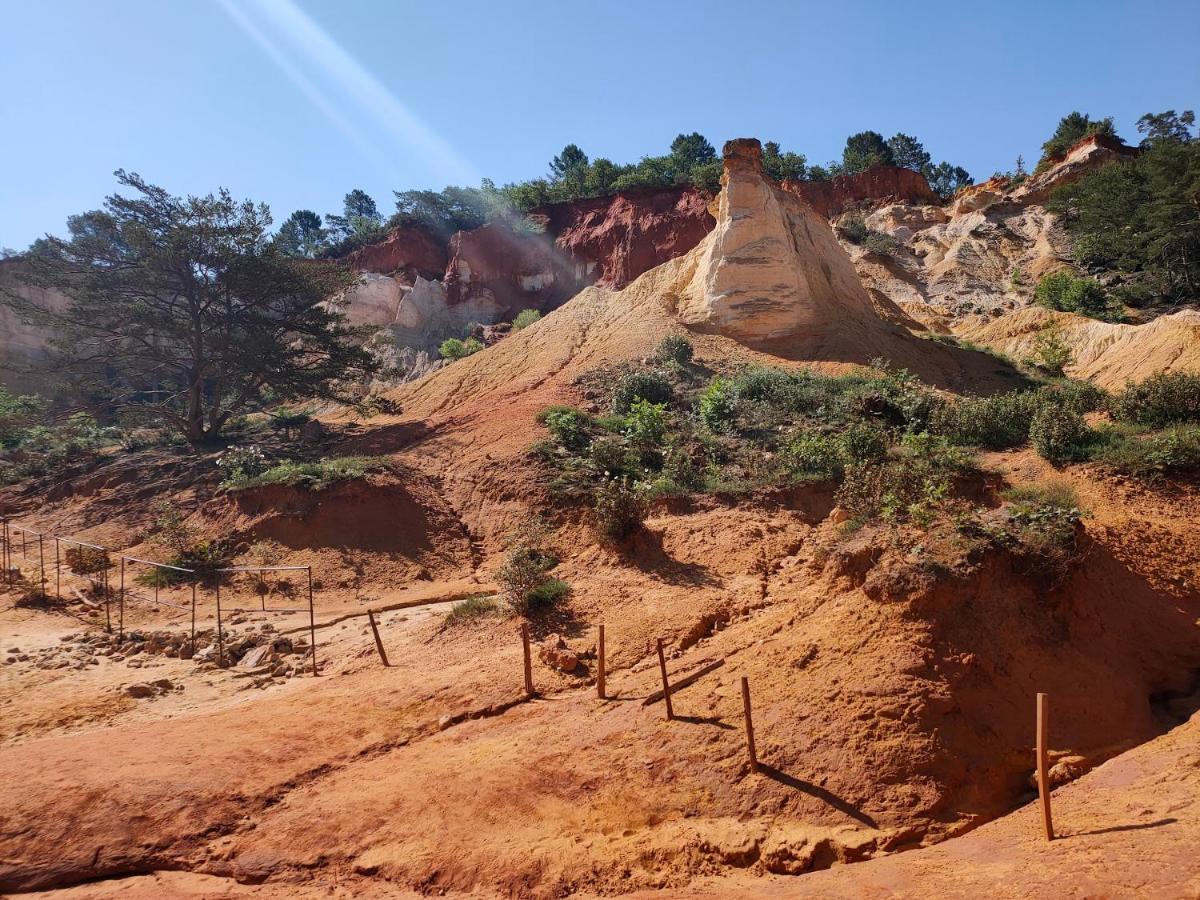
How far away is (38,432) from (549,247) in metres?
26.5

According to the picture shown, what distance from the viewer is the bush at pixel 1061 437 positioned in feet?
36.4

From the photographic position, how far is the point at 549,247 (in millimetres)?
40719

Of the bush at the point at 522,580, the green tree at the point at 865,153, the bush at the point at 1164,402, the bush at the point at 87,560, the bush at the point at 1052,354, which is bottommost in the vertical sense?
the bush at the point at 522,580

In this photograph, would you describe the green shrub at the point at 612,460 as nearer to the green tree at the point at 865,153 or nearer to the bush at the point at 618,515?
the bush at the point at 618,515

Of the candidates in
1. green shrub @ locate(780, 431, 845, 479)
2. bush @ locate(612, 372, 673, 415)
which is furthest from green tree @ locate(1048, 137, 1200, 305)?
green shrub @ locate(780, 431, 845, 479)

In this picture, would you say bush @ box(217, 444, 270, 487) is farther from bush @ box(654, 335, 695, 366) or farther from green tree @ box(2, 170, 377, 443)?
bush @ box(654, 335, 695, 366)

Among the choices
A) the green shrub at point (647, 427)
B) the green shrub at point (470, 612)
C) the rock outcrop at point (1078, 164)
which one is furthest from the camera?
the rock outcrop at point (1078, 164)

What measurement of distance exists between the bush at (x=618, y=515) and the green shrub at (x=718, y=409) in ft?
15.2

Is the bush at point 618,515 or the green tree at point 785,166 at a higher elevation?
the green tree at point 785,166

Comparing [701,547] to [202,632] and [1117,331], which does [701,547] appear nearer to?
[202,632]

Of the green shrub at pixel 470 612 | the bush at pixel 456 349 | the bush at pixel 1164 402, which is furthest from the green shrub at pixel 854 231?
the green shrub at pixel 470 612

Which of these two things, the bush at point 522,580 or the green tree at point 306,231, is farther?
Result: the green tree at point 306,231

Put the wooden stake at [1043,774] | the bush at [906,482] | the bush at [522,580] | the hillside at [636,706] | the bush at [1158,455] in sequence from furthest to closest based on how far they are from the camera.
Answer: the bush at [522,580] → the bush at [1158,455] → the bush at [906,482] → the hillside at [636,706] → the wooden stake at [1043,774]

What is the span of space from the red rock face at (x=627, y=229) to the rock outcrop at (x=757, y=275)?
11.5 metres
